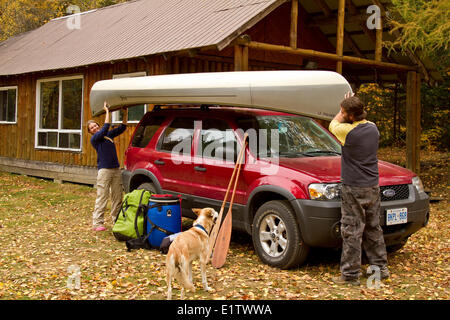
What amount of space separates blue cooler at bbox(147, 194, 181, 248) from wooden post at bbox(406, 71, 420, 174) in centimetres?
993

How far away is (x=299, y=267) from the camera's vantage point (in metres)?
6.28

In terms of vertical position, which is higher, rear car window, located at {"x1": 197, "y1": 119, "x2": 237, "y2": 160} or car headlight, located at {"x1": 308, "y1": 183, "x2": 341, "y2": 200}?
rear car window, located at {"x1": 197, "y1": 119, "x2": 237, "y2": 160}

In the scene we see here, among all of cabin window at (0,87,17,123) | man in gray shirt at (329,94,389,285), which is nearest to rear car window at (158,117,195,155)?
man in gray shirt at (329,94,389,285)

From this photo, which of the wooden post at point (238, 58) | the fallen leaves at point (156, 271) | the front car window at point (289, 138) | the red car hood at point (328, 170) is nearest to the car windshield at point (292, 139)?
the front car window at point (289, 138)

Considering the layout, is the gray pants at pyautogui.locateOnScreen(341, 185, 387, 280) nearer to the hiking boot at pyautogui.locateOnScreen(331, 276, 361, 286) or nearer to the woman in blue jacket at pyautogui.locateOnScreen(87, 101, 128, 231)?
the hiking boot at pyautogui.locateOnScreen(331, 276, 361, 286)

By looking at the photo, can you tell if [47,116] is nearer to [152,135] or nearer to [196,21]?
[196,21]

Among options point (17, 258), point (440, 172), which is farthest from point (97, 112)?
point (440, 172)

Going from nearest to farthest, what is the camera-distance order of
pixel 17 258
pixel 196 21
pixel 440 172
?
pixel 17 258 < pixel 196 21 < pixel 440 172

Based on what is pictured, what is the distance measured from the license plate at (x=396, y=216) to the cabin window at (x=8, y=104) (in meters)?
15.8

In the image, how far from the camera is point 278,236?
6.14 metres

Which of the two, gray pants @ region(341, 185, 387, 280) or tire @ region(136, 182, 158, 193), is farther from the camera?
tire @ region(136, 182, 158, 193)

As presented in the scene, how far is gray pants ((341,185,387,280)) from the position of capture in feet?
18.3
